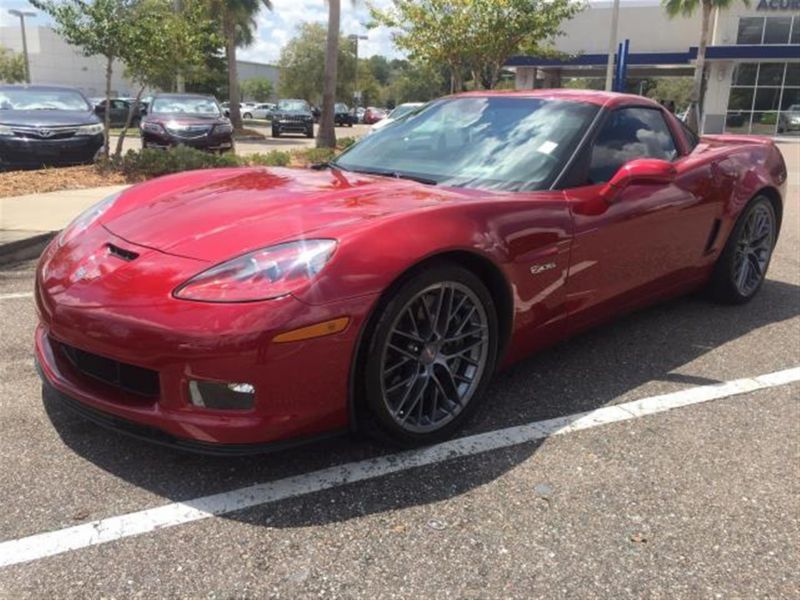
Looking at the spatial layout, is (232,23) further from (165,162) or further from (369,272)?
(369,272)

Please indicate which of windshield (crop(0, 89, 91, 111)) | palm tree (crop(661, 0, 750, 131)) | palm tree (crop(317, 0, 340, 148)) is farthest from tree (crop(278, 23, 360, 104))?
windshield (crop(0, 89, 91, 111))

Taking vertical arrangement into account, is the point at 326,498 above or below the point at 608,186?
below

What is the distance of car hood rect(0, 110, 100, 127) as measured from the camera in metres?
10.9

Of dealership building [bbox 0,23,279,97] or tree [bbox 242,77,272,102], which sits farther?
tree [bbox 242,77,272,102]

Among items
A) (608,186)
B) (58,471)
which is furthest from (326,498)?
(608,186)

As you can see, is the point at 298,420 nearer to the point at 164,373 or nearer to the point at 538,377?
the point at 164,373

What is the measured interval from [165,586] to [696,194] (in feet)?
11.5

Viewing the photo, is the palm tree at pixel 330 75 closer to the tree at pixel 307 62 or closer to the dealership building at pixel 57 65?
the tree at pixel 307 62

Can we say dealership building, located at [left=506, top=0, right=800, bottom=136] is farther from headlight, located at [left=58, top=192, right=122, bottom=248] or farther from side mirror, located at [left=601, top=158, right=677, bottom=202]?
headlight, located at [left=58, top=192, right=122, bottom=248]

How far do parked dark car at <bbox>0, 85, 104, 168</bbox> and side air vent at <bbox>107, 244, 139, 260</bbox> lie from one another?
9.33 meters

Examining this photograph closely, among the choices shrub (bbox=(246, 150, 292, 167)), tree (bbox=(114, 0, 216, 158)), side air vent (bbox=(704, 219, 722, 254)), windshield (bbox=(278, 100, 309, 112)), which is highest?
tree (bbox=(114, 0, 216, 158))

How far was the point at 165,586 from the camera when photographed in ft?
6.85

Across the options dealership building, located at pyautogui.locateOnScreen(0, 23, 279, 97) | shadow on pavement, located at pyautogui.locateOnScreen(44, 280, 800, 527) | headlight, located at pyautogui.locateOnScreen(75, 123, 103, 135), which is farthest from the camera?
dealership building, located at pyautogui.locateOnScreen(0, 23, 279, 97)

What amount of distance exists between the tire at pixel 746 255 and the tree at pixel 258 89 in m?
79.6
